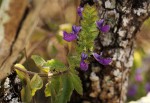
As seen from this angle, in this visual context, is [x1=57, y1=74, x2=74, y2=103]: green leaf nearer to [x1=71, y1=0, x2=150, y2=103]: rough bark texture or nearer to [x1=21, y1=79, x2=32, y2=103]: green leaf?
[x1=21, y1=79, x2=32, y2=103]: green leaf

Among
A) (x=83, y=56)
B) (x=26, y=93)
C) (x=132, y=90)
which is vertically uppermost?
(x=83, y=56)

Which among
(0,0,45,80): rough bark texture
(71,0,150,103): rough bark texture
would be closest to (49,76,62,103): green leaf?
(0,0,45,80): rough bark texture

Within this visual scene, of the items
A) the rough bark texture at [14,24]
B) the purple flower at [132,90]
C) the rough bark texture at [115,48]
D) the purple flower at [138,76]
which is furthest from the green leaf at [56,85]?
the purple flower at [138,76]

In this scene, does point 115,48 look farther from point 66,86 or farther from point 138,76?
point 138,76

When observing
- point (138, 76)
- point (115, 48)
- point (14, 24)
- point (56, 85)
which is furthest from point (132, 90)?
point (14, 24)

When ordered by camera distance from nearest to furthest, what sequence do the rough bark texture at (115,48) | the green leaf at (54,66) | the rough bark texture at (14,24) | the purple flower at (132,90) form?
the rough bark texture at (14,24)
the green leaf at (54,66)
the rough bark texture at (115,48)
the purple flower at (132,90)

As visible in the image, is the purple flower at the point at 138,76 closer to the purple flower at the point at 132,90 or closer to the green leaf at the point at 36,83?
the purple flower at the point at 132,90
